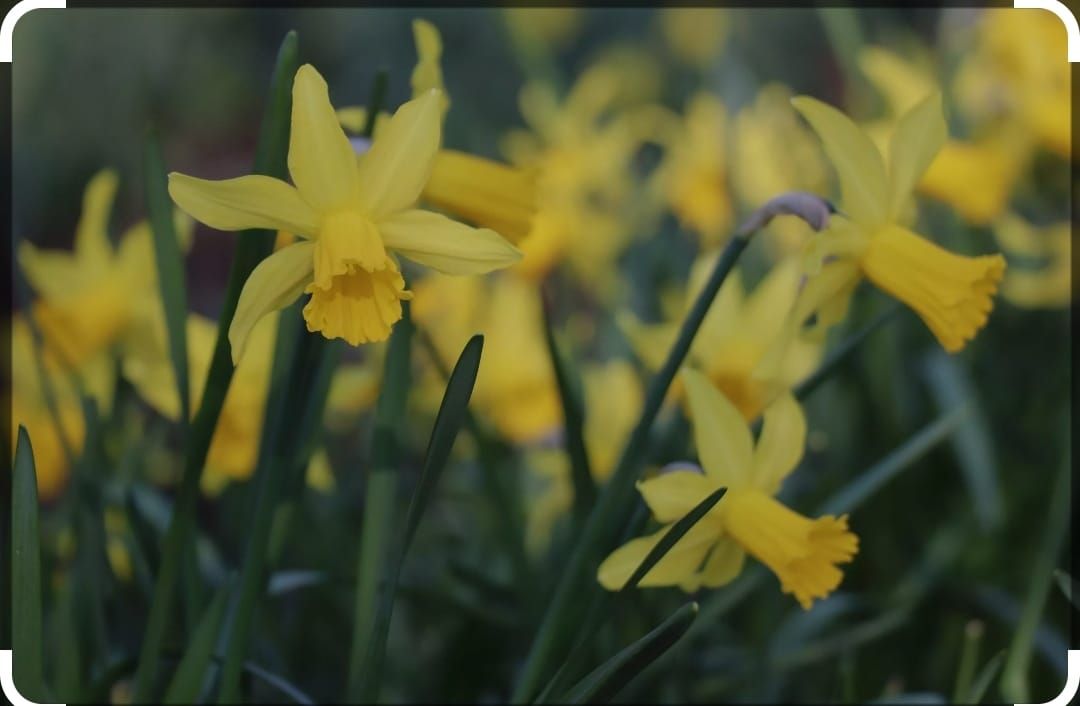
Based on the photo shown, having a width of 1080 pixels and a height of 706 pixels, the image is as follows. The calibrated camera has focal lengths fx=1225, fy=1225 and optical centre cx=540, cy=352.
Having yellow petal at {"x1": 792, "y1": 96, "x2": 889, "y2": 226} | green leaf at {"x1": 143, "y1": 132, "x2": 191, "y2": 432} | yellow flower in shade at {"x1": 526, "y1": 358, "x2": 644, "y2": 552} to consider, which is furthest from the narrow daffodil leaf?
yellow flower in shade at {"x1": 526, "y1": 358, "x2": 644, "y2": 552}

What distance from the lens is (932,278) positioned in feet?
3.21

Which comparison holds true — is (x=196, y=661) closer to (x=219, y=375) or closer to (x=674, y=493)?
(x=219, y=375)

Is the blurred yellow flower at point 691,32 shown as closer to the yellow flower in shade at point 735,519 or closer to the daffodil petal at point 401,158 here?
the yellow flower in shade at point 735,519

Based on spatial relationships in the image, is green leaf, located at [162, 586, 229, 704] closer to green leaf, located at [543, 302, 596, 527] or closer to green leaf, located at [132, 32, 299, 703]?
green leaf, located at [132, 32, 299, 703]

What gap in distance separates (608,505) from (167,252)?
1.47 feet

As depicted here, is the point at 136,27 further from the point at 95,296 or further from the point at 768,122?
the point at 95,296

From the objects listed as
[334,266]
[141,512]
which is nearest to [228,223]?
[334,266]

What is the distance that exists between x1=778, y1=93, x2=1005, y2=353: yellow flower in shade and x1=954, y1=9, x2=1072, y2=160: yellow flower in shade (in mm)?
1122

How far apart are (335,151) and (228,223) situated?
9 cm

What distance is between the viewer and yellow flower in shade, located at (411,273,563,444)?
6.10ft

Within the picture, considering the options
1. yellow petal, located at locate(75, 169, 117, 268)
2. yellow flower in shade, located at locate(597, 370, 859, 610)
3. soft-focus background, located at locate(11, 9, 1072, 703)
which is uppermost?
yellow petal, located at locate(75, 169, 117, 268)

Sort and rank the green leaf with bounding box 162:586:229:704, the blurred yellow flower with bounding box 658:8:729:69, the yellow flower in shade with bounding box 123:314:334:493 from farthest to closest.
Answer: the blurred yellow flower with bounding box 658:8:729:69 → the yellow flower in shade with bounding box 123:314:334:493 → the green leaf with bounding box 162:586:229:704

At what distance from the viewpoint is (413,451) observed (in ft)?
7.07

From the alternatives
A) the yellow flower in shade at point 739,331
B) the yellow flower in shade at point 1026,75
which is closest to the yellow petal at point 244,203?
the yellow flower in shade at point 739,331
